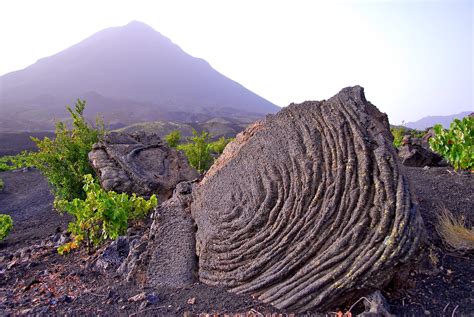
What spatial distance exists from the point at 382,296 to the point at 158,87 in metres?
139

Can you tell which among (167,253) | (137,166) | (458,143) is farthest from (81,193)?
(458,143)

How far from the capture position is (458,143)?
756cm

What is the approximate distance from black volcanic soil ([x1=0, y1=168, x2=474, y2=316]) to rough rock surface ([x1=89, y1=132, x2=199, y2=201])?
1469 millimetres

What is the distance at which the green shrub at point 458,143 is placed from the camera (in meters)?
7.23

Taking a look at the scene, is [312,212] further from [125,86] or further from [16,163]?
[125,86]

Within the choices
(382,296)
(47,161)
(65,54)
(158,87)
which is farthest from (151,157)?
(65,54)

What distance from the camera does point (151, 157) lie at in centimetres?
854

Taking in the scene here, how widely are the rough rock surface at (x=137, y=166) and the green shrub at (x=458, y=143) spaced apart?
517cm

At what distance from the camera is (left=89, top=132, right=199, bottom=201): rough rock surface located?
747 cm

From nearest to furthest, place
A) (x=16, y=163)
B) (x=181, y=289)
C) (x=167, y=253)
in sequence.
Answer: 1. (x=181, y=289)
2. (x=167, y=253)
3. (x=16, y=163)

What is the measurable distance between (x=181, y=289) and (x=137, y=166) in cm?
445

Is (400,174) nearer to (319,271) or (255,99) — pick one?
(319,271)

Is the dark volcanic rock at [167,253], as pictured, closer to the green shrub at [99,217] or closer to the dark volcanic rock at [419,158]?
the green shrub at [99,217]

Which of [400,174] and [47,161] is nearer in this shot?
[400,174]
